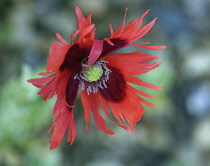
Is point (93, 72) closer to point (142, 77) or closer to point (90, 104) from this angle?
point (90, 104)

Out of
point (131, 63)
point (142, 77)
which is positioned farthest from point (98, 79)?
point (142, 77)

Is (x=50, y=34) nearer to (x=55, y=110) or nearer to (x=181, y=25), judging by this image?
(x=181, y=25)

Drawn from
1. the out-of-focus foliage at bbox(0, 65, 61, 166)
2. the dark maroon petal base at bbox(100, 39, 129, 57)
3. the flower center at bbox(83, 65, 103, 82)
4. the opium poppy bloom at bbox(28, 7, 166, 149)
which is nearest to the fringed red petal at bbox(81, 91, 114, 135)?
the opium poppy bloom at bbox(28, 7, 166, 149)

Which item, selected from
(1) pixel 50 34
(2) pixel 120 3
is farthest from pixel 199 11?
(1) pixel 50 34

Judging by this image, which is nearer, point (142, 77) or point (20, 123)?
point (20, 123)

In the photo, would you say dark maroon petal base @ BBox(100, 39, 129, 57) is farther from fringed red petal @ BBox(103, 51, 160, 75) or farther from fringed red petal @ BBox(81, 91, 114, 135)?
fringed red petal @ BBox(81, 91, 114, 135)

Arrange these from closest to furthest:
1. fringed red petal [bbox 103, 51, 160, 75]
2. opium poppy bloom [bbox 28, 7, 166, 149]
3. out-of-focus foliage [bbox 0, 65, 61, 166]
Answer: opium poppy bloom [bbox 28, 7, 166, 149] → fringed red petal [bbox 103, 51, 160, 75] → out-of-focus foliage [bbox 0, 65, 61, 166]

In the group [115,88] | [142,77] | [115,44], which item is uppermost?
[115,44]
